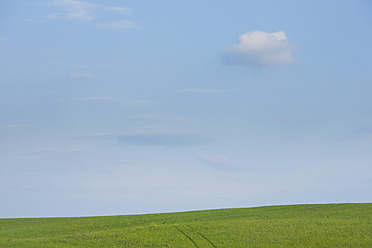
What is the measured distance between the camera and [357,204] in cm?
6775

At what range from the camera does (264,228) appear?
154 ft

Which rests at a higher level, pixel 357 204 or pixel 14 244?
pixel 357 204

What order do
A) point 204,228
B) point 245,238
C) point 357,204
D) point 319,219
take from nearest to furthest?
point 245,238 < point 204,228 < point 319,219 < point 357,204

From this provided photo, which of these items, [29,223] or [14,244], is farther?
[29,223]

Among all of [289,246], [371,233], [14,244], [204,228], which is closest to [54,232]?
[14,244]

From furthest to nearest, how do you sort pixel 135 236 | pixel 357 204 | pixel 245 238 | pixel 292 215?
pixel 357 204 → pixel 292 215 → pixel 135 236 → pixel 245 238

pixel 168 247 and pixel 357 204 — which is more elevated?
pixel 357 204

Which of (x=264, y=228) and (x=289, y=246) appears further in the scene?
(x=264, y=228)

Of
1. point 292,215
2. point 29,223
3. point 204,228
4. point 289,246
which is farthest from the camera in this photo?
point 29,223

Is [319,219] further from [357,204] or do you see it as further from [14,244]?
[14,244]

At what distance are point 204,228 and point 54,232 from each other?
22.4 meters

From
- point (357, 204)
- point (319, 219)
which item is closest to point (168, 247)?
point (319, 219)

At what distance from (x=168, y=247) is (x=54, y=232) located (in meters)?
24.9

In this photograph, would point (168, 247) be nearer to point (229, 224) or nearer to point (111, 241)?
point (111, 241)
